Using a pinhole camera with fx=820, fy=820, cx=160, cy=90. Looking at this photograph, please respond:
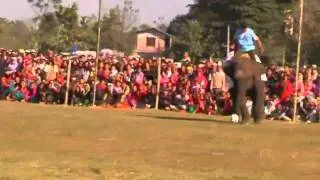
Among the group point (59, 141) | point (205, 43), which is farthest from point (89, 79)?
point (205, 43)

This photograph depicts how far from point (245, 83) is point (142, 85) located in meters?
13.2

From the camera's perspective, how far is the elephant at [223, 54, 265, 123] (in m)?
15.0

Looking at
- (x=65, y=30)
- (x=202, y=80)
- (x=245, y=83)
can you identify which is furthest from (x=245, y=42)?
(x=65, y=30)

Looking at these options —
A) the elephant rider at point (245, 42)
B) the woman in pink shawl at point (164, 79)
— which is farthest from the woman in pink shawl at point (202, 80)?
the elephant rider at point (245, 42)

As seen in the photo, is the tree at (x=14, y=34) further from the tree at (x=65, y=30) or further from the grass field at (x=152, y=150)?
the grass field at (x=152, y=150)

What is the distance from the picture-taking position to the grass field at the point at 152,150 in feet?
27.4

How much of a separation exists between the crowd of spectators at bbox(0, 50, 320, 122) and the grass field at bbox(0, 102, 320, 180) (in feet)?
32.0

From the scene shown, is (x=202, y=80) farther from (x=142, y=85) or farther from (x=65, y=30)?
(x=65, y=30)

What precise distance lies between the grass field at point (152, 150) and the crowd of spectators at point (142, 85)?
32.0 ft

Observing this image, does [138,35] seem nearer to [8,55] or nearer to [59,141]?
[8,55]

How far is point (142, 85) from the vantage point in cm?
2819

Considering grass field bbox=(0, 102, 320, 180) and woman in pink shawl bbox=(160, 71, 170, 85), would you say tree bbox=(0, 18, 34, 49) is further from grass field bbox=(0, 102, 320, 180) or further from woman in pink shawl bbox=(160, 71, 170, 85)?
grass field bbox=(0, 102, 320, 180)

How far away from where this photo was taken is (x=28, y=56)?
31.8 m

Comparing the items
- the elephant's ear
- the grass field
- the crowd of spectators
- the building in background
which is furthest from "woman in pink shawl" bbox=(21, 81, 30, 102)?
the building in background
